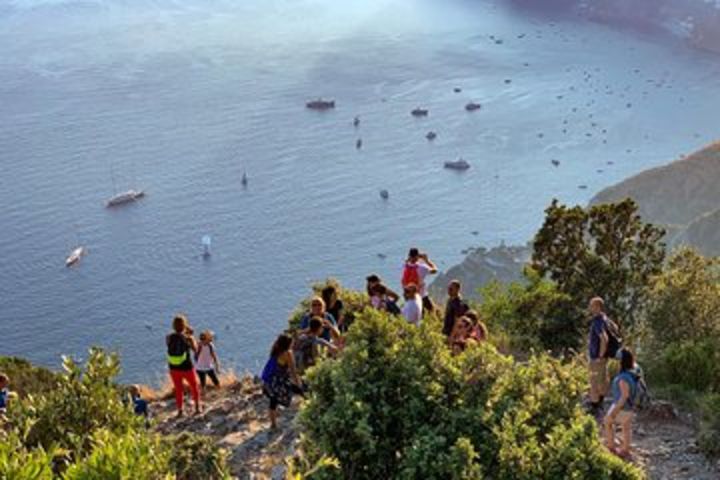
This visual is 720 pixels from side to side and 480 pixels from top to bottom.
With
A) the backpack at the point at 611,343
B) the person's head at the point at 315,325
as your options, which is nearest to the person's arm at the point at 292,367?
the person's head at the point at 315,325

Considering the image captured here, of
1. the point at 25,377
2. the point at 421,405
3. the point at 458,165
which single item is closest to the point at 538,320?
the point at 421,405

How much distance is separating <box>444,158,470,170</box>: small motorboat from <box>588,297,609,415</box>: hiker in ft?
299

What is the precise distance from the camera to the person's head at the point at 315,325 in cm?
1452

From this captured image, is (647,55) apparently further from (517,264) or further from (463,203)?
(517,264)

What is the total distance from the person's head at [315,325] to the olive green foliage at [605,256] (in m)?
9.64

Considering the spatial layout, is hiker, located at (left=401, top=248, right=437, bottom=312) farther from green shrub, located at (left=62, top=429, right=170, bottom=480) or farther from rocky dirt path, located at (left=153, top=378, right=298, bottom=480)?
green shrub, located at (left=62, top=429, right=170, bottom=480)

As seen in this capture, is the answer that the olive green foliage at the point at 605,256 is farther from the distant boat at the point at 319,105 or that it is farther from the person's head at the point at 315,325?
the distant boat at the point at 319,105

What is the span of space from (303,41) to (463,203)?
179ft

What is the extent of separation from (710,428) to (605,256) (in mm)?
9993

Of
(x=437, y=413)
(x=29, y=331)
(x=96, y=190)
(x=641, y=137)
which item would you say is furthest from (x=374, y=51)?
(x=437, y=413)

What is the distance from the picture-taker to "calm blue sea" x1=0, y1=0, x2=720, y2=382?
279ft

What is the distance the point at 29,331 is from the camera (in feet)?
258

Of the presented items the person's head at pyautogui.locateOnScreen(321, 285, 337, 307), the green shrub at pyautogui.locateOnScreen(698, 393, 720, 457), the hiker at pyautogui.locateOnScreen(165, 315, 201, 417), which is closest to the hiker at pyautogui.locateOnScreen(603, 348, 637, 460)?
the green shrub at pyautogui.locateOnScreen(698, 393, 720, 457)

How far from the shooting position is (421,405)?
9.50m
